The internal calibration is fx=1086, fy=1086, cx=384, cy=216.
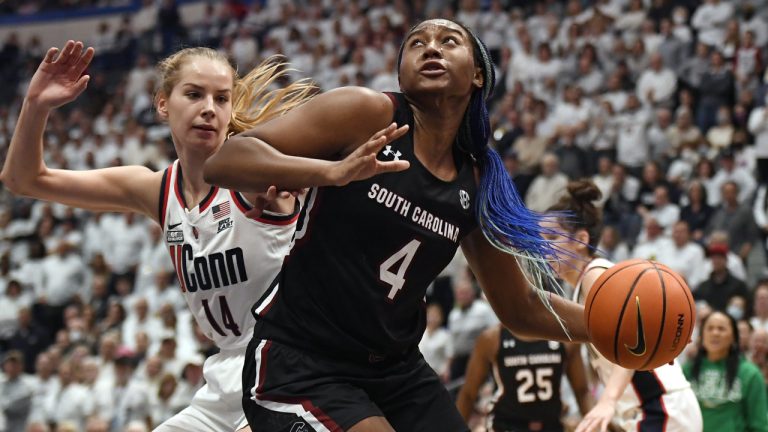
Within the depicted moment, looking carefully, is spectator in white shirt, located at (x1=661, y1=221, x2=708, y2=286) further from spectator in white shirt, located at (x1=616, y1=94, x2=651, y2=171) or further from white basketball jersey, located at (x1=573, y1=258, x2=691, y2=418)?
white basketball jersey, located at (x1=573, y1=258, x2=691, y2=418)

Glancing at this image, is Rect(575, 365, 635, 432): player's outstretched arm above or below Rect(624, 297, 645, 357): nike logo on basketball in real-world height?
below

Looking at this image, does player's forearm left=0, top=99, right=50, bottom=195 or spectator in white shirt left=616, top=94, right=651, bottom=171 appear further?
spectator in white shirt left=616, top=94, right=651, bottom=171

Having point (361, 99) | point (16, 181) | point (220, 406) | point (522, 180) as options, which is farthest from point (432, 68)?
point (522, 180)

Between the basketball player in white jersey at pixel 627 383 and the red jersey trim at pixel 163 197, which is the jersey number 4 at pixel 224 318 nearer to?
the red jersey trim at pixel 163 197

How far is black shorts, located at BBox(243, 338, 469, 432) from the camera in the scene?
3.34 m

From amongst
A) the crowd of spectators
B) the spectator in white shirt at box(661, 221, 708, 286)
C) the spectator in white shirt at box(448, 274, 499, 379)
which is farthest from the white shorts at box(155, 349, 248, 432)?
the spectator in white shirt at box(661, 221, 708, 286)

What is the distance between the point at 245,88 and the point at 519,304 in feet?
5.19

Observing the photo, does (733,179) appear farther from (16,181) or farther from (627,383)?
(16,181)

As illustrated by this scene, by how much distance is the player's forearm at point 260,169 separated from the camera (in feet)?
10.3

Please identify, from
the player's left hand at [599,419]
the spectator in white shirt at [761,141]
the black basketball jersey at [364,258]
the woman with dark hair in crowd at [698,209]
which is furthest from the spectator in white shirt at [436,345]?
the black basketball jersey at [364,258]

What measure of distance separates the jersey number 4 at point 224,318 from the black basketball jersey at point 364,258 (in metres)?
0.78

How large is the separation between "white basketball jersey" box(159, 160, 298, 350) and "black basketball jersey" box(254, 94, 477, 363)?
0.70m

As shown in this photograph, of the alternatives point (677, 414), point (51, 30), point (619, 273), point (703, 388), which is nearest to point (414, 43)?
point (619, 273)

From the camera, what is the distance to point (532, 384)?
255 inches
